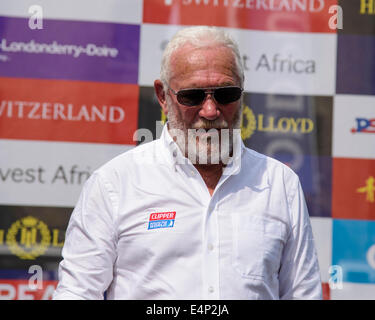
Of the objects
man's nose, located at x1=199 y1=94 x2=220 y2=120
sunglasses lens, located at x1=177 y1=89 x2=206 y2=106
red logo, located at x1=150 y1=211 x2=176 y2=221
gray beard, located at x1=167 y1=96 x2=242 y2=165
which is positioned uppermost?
sunglasses lens, located at x1=177 y1=89 x2=206 y2=106

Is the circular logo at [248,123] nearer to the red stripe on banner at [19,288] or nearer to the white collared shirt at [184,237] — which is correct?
the white collared shirt at [184,237]

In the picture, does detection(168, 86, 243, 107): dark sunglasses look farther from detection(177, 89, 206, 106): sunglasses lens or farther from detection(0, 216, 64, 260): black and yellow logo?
detection(0, 216, 64, 260): black and yellow logo

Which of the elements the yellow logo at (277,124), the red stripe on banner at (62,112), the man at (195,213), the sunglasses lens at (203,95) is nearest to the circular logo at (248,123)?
the yellow logo at (277,124)

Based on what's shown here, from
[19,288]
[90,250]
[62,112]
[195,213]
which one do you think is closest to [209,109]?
[195,213]

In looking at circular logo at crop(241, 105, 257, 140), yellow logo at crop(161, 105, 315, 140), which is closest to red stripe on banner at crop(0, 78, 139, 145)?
yellow logo at crop(161, 105, 315, 140)

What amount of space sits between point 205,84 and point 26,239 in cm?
114

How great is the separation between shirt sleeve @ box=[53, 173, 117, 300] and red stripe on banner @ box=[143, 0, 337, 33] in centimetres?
110

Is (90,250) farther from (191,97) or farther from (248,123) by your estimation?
(248,123)

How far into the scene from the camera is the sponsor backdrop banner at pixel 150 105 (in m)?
2.18

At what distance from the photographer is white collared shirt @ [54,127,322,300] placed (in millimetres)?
1308

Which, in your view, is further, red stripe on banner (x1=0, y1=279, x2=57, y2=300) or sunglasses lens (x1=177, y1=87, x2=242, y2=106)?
→ red stripe on banner (x1=0, y1=279, x2=57, y2=300)

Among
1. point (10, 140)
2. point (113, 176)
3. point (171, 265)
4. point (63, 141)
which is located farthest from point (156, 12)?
point (171, 265)

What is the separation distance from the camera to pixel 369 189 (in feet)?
7.28

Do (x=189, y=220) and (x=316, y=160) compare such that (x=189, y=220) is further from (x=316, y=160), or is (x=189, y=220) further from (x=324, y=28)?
(x=324, y=28)
